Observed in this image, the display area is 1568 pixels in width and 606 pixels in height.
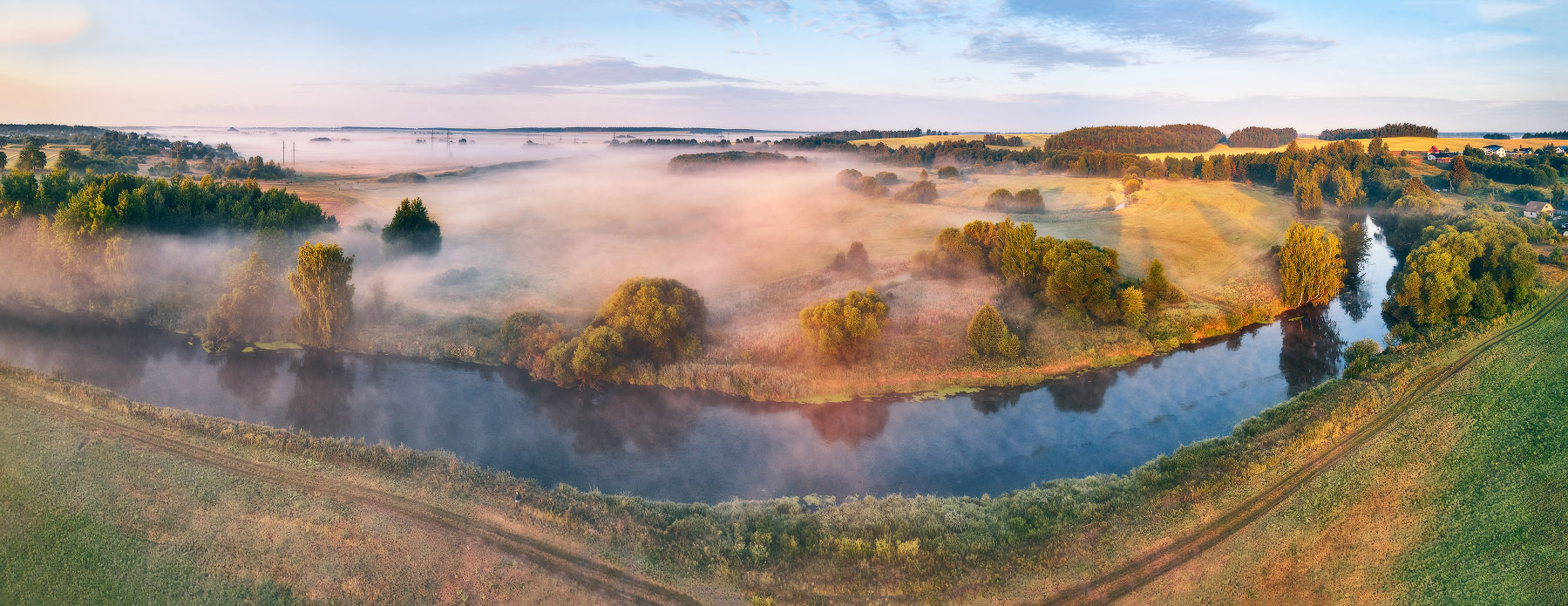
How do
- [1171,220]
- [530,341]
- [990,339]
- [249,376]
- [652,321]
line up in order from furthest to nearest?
[1171,220]
[990,339]
[530,341]
[249,376]
[652,321]

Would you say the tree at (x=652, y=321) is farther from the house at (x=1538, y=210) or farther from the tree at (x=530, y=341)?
the house at (x=1538, y=210)

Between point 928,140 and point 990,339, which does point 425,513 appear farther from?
point 928,140

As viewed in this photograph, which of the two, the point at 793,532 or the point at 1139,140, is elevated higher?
the point at 1139,140

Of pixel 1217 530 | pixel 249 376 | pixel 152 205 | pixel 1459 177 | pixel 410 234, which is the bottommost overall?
pixel 249 376

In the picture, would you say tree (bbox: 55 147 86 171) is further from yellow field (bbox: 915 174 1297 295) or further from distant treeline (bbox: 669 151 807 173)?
yellow field (bbox: 915 174 1297 295)

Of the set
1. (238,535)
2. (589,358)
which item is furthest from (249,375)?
(238,535)

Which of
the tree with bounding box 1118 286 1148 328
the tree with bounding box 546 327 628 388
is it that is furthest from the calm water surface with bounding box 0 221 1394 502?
the tree with bounding box 1118 286 1148 328

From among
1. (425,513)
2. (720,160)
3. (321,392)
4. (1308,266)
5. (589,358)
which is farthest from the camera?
(720,160)
